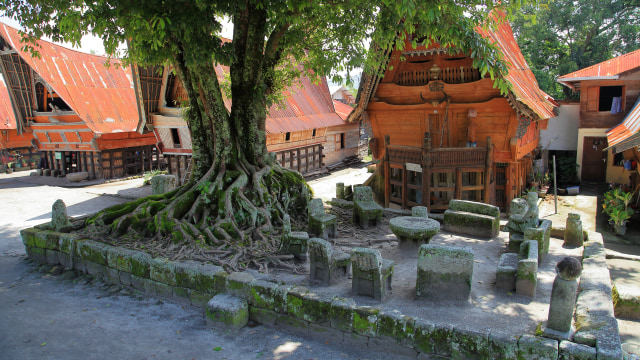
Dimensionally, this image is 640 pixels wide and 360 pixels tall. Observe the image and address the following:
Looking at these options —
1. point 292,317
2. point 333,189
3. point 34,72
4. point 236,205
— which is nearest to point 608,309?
point 292,317

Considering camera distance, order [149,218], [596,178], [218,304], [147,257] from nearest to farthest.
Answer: [218,304], [147,257], [149,218], [596,178]

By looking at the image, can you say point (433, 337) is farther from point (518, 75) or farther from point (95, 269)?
point (518, 75)

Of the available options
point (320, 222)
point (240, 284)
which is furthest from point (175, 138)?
point (240, 284)

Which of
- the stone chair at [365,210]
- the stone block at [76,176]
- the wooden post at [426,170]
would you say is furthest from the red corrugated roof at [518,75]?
the stone block at [76,176]

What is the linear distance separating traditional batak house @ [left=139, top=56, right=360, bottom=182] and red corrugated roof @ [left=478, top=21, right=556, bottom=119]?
730 cm

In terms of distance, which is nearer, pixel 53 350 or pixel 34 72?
pixel 53 350

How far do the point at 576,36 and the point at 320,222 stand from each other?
25.8 m

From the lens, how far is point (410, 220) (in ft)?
30.5

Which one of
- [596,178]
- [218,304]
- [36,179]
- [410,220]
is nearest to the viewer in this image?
[218,304]

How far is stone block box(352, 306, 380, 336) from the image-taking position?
605 cm

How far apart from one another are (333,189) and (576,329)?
54.6 feet

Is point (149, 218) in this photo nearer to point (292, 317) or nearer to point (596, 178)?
point (292, 317)

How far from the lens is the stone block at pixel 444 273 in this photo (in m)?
6.77

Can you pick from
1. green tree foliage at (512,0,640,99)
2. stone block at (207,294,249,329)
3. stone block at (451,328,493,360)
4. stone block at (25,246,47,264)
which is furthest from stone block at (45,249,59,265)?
green tree foliage at (512,0,640,99)
